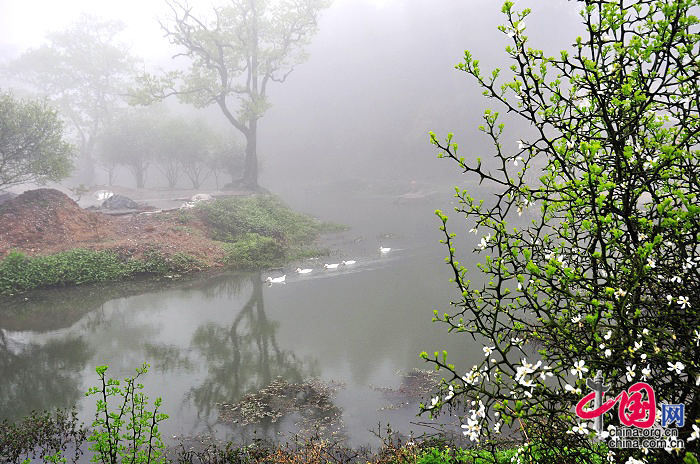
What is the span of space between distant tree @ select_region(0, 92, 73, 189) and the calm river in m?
9.64

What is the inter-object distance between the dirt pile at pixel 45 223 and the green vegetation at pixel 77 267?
1.60 metres

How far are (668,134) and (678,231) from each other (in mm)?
1086

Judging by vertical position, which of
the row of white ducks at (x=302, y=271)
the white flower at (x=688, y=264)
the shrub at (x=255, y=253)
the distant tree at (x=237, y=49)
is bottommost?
the row of white ducks at (x=302, y=271)

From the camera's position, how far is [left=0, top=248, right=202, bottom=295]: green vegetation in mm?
15359

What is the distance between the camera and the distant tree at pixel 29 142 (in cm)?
2023

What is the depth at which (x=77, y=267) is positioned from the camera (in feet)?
54.1

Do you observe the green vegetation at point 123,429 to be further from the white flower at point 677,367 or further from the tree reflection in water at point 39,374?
the white flower at point 677,367

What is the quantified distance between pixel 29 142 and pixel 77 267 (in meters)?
8.99

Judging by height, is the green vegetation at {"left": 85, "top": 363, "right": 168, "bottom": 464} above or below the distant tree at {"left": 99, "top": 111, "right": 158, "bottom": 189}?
below

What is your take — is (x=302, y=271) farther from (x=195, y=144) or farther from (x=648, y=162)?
(x=195, y=144)

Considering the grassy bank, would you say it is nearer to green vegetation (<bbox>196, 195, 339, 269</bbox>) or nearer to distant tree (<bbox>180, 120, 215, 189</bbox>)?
green vegetation (<bbox>196, 195, 339, 269</bbox>)

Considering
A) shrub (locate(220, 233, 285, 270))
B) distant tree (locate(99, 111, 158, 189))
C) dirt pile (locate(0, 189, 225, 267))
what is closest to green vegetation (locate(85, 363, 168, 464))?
shrub (locate(220, 233, 285, 270))

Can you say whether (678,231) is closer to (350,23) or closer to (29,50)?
(29,50)

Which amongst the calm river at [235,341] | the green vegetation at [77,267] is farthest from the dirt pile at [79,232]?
the calm river at [235,341]
